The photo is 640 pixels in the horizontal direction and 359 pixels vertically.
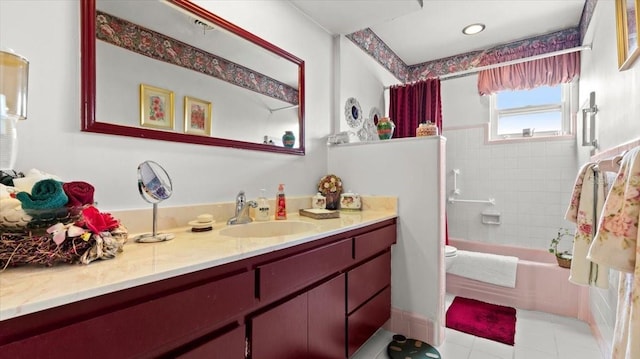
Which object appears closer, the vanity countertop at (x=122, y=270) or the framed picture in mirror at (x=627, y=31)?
the vanity countertop at (x=122, y=270)

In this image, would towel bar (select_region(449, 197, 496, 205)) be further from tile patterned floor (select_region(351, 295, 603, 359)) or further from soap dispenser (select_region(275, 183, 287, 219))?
soap dispenser (select_region(275, 183, 287, 219))

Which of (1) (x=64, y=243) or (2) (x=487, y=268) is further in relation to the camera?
(2) (x=487, y=268)

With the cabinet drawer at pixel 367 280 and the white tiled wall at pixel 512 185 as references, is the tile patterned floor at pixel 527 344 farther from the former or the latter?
the white tiled wall at pixel 512 185

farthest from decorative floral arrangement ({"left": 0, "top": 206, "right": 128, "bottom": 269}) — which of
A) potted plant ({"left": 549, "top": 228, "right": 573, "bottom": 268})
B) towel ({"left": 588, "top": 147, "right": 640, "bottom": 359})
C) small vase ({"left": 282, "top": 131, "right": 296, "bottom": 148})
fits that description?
potted plant ({"left": 549, "top": 228, "right": 573, "bottom": 268})

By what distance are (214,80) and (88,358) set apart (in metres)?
1.30

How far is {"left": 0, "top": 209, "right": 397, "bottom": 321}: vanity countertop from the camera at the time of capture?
542 millimetres

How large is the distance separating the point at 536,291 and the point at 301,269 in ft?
7.37

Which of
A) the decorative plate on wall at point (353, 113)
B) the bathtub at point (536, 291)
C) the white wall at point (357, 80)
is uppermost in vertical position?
the white wall at point (357, 80)

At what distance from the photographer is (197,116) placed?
144 centimetres

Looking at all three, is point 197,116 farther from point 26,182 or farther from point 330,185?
point 330,185

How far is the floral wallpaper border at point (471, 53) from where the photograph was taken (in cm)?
273

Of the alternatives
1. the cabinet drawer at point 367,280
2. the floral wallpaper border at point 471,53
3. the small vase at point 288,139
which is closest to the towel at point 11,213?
the cabinet drawer at point 367,280

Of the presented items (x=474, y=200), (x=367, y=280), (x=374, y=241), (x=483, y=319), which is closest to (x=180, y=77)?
(x=374, y=241)

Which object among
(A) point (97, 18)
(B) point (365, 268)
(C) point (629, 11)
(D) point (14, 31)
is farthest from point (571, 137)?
(D) point (14, 31)
